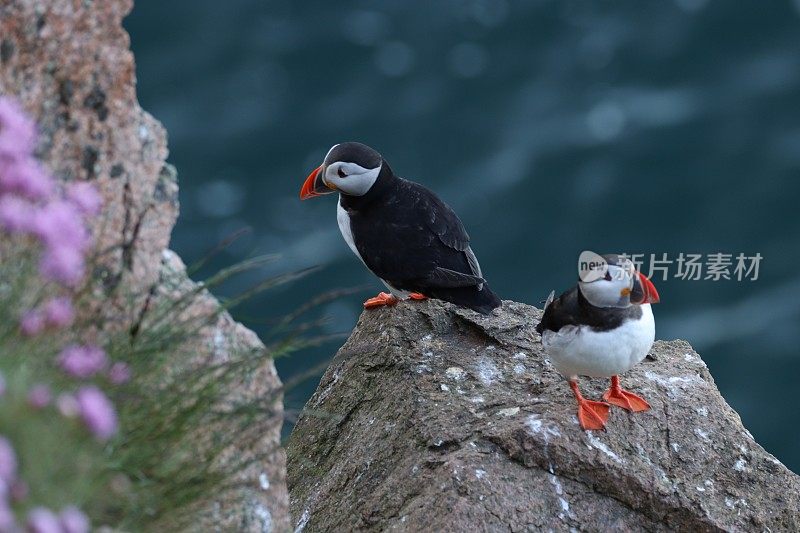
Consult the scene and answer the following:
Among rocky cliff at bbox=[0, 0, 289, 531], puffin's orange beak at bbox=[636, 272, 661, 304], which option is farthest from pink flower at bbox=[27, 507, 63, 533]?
puffin's orange beak at bbox=[636, 272, 661, 304]

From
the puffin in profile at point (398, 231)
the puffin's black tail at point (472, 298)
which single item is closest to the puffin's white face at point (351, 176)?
the puffin in profile at point (398, 231)

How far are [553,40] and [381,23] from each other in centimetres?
211

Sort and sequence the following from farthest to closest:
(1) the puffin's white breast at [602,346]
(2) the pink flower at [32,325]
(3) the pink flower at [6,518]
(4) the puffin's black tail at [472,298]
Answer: (4) the puffin's black tail at [472,298], (1) the puffin's white breast at [602,346], (2) the pink flower at [32,325], (3) the pink flower at [6,518]

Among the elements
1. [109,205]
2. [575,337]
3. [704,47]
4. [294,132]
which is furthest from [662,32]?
[109,205]

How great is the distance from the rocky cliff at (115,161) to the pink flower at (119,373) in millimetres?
305

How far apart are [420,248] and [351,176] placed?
0.56 m

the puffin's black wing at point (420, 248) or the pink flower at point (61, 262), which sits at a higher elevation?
the pink flower at point (61, 262)

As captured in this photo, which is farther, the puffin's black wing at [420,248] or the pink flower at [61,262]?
the puffin's black wing at [420,248]

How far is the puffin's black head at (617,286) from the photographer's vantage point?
5.25 metres

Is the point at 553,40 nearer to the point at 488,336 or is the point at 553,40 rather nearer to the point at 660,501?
the point at 488,336

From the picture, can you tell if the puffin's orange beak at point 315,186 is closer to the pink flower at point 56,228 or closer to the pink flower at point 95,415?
the pink flower at point 56,228

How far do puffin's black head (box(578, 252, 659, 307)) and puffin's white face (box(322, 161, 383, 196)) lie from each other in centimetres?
189

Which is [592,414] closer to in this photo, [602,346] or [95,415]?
[602,346]

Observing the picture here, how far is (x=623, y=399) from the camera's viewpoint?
5531 mm
